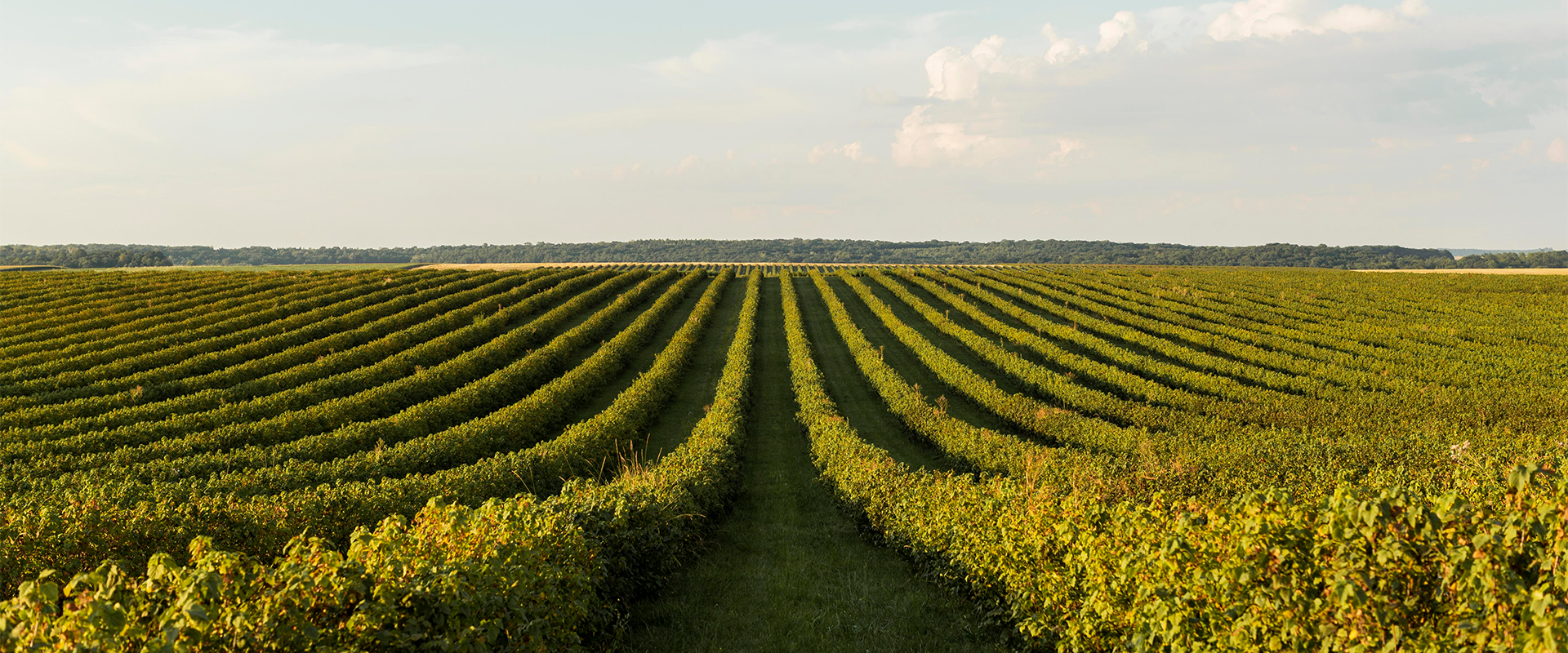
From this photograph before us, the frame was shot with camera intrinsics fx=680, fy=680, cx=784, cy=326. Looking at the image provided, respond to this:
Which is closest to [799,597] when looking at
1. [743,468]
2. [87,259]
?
[743,468]

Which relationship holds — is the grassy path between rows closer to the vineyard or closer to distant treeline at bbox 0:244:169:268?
the vineyard

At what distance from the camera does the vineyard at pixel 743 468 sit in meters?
5.31

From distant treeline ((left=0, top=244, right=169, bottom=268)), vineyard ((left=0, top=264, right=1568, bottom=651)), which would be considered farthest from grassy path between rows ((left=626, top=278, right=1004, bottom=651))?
distant treeline ((left=0, top=244, right=169, bottom=268))

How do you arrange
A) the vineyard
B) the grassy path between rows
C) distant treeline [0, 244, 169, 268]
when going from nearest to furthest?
the vineyard
the grassy path between rows
distant treeline [0, 244, 169, 268]

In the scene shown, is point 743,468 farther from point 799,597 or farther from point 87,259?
point 87,259

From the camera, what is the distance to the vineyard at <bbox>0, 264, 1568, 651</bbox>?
5312 mm

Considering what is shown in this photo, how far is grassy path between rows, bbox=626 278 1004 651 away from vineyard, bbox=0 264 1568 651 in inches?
8.2

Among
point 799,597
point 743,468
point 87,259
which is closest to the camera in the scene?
point 799,597

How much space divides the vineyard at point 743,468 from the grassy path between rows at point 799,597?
0.68 feet

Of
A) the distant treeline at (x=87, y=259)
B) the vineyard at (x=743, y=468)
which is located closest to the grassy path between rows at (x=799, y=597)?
the vineyard at (x=743, y=468)

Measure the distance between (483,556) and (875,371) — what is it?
1005 inches

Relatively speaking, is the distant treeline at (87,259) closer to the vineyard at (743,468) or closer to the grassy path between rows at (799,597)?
the vineyard at (743,468)

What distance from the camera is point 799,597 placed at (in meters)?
10.9

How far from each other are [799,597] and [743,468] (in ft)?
29.7
